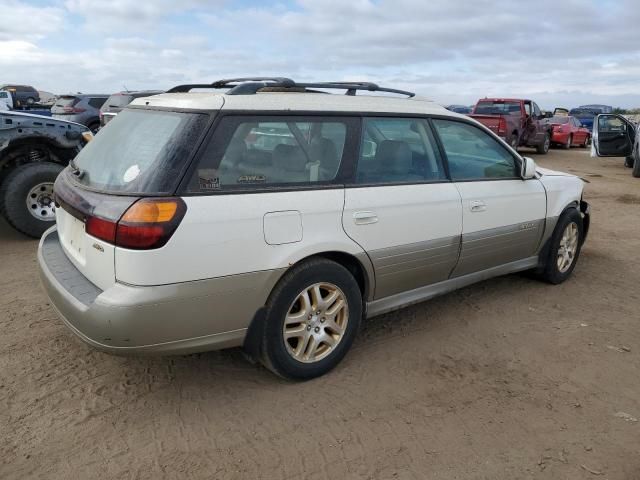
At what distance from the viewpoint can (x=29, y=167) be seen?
5938mm

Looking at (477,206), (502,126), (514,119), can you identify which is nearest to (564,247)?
(477,206)

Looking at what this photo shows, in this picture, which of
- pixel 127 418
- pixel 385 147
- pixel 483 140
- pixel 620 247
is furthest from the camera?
pixel 620 247

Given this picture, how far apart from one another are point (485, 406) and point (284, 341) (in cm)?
116

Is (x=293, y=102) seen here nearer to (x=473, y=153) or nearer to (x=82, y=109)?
(x=473, y=153)

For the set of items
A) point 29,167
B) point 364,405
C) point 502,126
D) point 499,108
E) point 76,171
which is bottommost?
point 364,405

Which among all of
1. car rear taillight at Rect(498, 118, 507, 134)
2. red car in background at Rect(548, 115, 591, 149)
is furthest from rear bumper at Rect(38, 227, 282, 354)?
red car in background at Rect(548, 115, 591, 149)

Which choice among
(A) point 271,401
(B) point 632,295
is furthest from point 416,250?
(B) point 632,295

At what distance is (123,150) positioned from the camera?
292 cm

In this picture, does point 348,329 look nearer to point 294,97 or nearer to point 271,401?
point 271,401

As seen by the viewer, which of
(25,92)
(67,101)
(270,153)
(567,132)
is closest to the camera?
(270,153)

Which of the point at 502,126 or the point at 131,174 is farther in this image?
the point at 502,126

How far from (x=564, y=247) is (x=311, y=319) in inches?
114

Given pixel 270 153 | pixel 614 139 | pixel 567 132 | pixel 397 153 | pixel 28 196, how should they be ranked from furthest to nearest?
1. pixel 567 132
2. pixel 614 139
3. pixel 28 196
4. pixel 397 153
5. pixel 270 153

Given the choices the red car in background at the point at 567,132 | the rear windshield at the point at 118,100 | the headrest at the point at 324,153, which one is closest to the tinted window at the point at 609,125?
the red car in background at the point at 567,132
